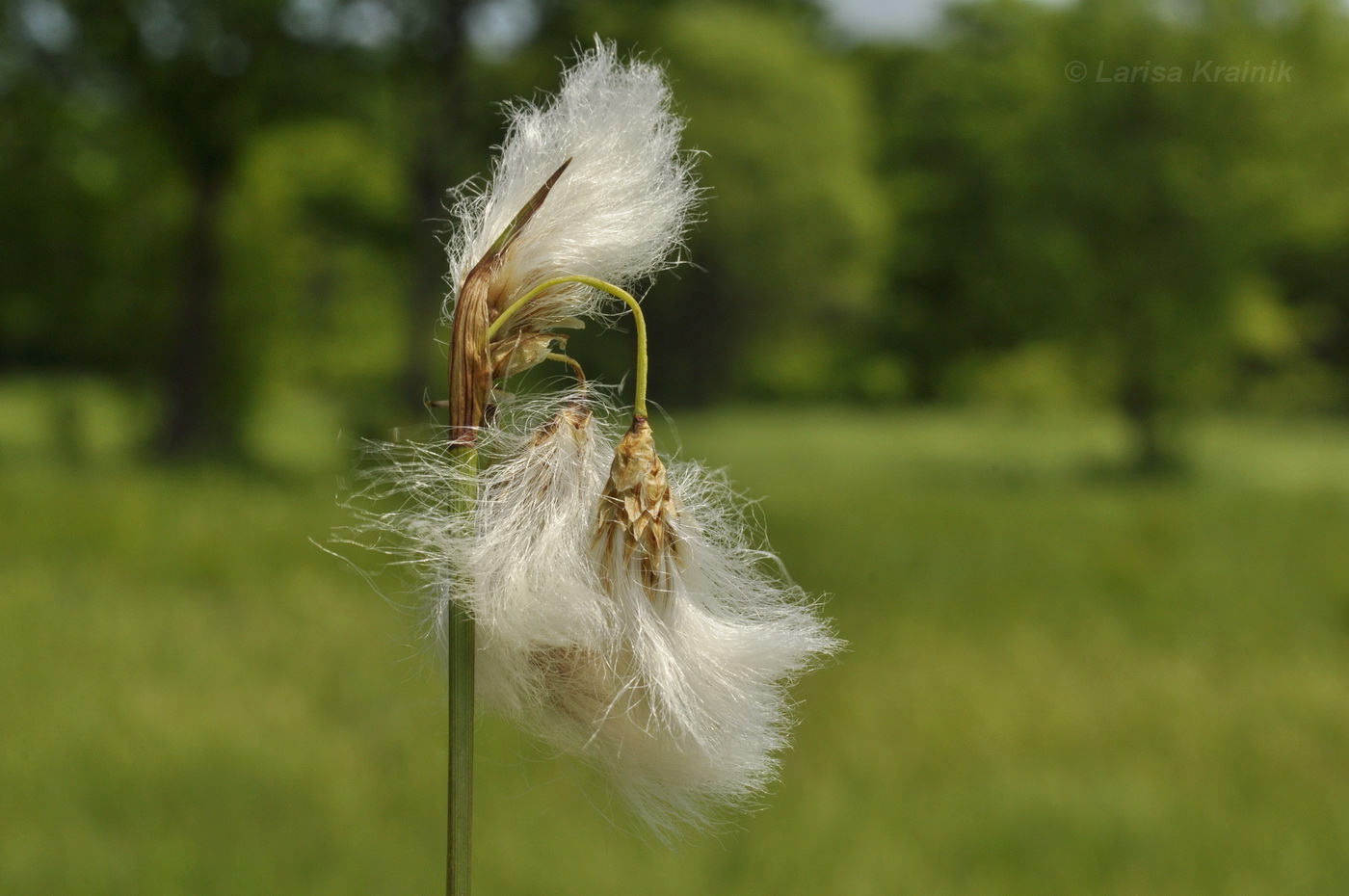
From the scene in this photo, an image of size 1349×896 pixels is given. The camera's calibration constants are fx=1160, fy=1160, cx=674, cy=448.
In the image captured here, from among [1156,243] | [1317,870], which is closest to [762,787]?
[1317,870]

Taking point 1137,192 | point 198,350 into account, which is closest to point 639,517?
point 198,350

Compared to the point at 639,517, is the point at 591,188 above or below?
above

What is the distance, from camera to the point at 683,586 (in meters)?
0.81

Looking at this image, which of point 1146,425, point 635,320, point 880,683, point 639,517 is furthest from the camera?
point 1146,425

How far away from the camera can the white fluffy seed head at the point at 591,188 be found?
0.81 meters

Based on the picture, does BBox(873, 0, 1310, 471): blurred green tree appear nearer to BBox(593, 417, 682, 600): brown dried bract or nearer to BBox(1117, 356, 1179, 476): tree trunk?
BBox(1117, 356, 1179, 476): tree trunk

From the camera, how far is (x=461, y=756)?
0.68 m

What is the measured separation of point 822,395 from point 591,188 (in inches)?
1175

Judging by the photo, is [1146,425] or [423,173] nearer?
[423,173]

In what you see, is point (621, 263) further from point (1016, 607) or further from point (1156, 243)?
point (1156, 243)
